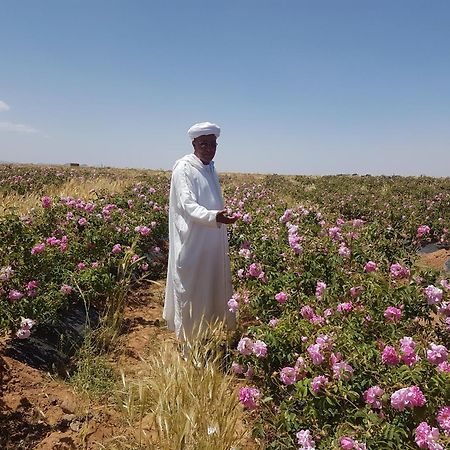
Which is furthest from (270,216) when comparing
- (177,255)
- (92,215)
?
(177,255)

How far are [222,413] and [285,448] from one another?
46 centimetres

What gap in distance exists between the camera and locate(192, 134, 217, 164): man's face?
12.6 ft

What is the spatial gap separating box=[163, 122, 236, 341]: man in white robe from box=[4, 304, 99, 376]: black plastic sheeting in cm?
92

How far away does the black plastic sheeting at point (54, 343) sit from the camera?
3622mm

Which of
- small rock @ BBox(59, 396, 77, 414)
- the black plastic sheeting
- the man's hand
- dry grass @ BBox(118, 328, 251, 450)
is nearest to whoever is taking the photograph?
dry grass @ BBox(118, 328, 251, 450)

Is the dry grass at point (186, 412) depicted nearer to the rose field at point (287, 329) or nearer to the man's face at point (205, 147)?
the rose field at point (287, 329)

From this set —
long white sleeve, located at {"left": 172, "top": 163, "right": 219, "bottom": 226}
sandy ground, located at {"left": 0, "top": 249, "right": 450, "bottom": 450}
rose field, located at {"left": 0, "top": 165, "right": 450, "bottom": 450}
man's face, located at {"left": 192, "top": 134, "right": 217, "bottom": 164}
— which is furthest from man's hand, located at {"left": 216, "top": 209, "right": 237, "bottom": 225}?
sandy ground, located at {"left": 0, "top": 249, "right": 450, "bottom": 450}

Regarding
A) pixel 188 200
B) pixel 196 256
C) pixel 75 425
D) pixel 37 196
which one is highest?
pixel 188 200

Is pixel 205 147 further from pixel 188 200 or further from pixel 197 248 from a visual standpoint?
pixel 197 248

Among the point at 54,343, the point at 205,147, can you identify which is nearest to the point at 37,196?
the point at 54,343

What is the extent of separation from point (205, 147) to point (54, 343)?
2.34 meters

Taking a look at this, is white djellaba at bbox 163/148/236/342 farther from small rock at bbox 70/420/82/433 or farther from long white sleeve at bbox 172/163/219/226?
small rock at bbox 70/420/82/433

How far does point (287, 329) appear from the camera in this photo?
282 centimetres

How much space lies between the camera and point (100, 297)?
16.8 feet
